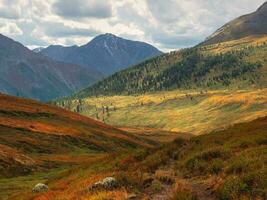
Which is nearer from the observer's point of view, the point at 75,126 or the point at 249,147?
the point at 249,147

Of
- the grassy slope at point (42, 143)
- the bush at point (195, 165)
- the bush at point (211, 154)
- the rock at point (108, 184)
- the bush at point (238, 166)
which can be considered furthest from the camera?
the grassy slope at point (42, 143)

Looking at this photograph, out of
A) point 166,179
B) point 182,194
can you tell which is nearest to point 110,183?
point 166,179

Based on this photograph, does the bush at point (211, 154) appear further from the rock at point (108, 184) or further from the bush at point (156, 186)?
the rock at point (108, 184)

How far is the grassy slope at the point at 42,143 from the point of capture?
63.5 metres

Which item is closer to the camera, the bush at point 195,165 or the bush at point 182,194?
the bush at point 182,194

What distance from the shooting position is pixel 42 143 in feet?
303

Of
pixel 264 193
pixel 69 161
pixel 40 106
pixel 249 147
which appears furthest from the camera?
pixel 40 106

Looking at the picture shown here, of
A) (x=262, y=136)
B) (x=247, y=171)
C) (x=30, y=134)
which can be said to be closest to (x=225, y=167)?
(x=247, y=171)

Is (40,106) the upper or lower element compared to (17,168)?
upper

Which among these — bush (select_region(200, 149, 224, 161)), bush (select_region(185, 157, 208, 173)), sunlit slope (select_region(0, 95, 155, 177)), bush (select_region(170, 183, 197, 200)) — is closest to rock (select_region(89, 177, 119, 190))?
bush (select_region(170, 183, 197, 200))

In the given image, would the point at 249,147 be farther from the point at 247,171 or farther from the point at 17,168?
the point at 17,168

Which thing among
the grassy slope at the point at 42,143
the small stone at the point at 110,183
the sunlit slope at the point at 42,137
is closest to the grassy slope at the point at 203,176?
the small stone at the point at 110,183

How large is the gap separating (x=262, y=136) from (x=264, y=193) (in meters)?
14.0

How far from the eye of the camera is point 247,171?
20.3m
